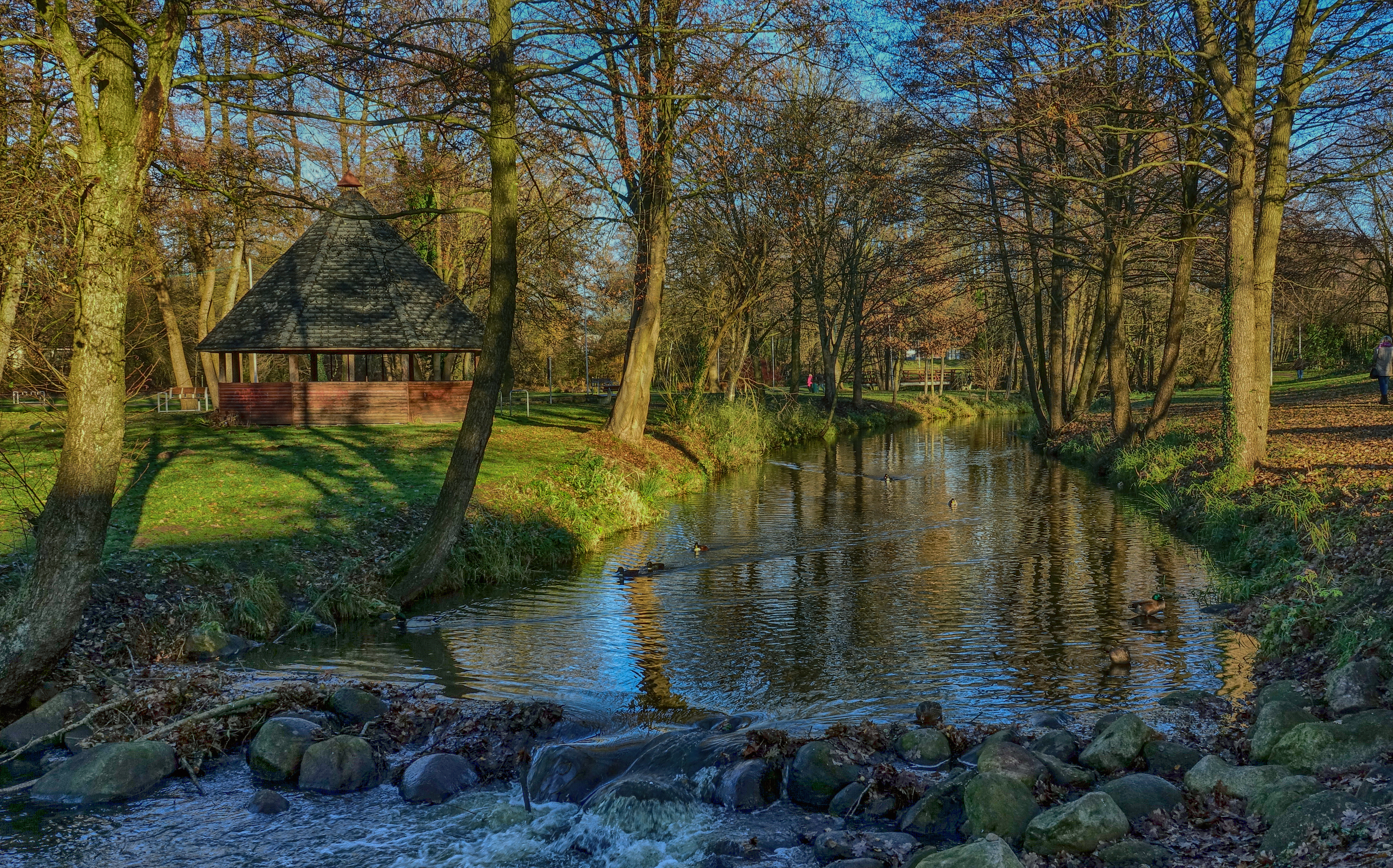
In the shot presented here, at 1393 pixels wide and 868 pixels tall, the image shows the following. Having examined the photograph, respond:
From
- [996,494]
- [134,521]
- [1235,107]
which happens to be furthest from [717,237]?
[134,521]

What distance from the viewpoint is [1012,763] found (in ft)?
22.1

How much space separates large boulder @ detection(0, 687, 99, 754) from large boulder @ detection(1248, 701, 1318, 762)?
8.98 meters

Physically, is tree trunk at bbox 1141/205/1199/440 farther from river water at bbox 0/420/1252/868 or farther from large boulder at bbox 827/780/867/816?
large boulder at bbox 827/780/867/816

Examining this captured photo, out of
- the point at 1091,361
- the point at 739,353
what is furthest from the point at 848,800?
the point at 739,353

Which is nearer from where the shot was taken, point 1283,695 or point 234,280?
point 1283,695

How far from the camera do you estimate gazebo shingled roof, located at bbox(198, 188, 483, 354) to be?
87.5ft

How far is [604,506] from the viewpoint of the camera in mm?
17906

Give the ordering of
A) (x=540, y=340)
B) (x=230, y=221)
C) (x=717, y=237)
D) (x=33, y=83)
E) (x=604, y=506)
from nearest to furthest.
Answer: (x=33, y=83), (x=604, y=506), (x=230, y=221), (x=717, y=237), (x=540, y=340)

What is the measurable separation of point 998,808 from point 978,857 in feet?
2.79

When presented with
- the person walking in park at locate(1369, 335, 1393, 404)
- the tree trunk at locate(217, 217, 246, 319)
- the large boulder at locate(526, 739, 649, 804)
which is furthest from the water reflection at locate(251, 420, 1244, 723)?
the tree trunk at locate(217, 217, 246, 319)

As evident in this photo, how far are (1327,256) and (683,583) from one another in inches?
1029

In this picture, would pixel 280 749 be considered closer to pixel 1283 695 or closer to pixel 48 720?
pixel 48 720

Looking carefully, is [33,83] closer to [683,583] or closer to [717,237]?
[683,583]

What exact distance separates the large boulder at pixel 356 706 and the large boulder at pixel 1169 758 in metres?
6.16
